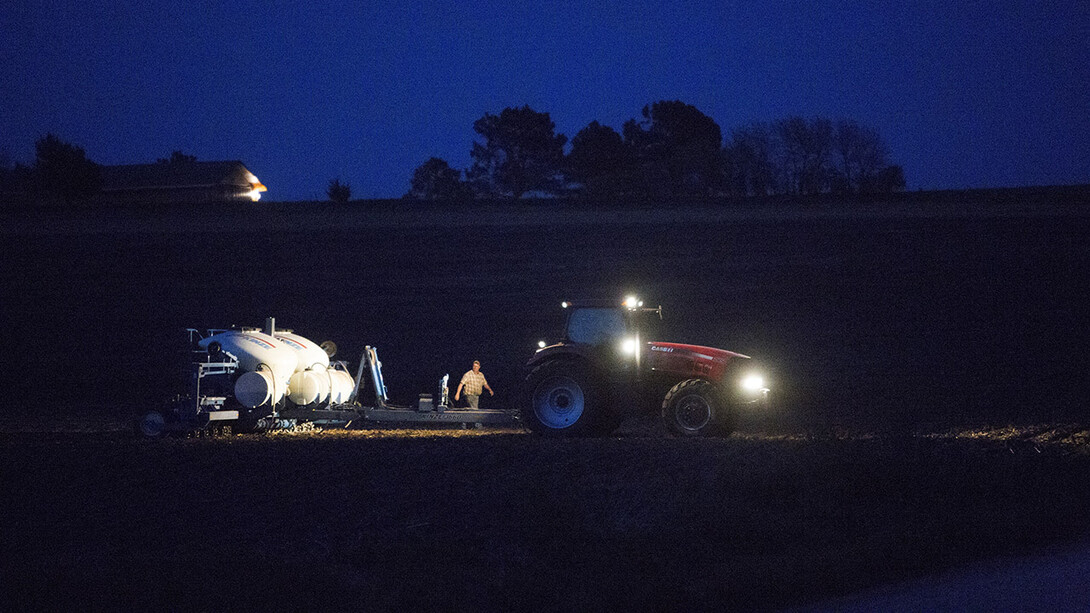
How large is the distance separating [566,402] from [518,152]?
59.3 m

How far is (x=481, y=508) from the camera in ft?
37.0

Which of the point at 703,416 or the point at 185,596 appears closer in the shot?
the point at 185,596

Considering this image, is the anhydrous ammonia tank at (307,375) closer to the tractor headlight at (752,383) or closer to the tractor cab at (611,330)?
the tractor cab at (611,330)

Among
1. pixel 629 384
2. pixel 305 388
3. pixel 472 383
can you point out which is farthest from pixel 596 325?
pixel 305 388

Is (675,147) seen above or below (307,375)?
above

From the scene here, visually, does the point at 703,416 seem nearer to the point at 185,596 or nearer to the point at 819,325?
the point at 185,596

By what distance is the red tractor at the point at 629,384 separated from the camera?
13.7 m

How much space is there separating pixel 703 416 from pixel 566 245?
2347cm

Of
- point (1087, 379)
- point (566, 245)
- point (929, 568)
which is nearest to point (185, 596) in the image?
point (929, 568)

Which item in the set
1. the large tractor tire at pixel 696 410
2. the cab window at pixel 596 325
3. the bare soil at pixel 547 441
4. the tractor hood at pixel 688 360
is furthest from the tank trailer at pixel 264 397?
the large tractor tire at pixel 696 410

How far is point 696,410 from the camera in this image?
1380cm

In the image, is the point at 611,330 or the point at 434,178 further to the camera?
the point at 434,178

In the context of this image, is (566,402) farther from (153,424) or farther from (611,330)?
(153,424)

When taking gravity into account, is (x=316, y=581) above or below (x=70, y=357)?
below
